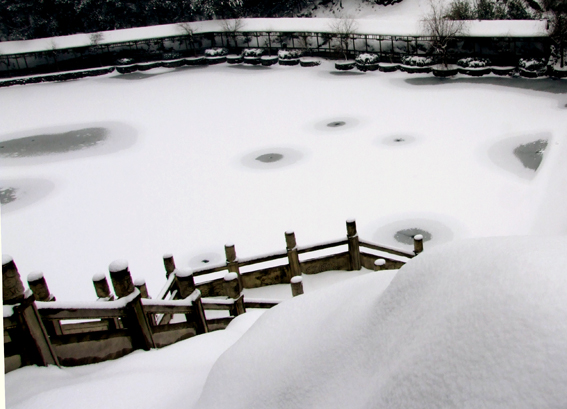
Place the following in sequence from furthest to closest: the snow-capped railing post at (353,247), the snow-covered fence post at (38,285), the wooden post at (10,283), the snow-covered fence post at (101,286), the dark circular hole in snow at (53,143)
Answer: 1. the dark circular hole in snow at (53,143)
2. the snow-capped railing post at (353,247)
3. the snow-covered fence post at (101,286)
4. the snow-covered fence post at (38,285)
5. the wooden post at (10,283)

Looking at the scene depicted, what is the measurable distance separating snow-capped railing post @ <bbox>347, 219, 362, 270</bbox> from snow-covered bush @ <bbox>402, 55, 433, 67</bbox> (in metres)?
22.1

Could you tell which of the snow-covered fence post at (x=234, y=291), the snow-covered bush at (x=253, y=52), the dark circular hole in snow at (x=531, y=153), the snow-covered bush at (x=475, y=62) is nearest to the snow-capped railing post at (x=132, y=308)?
the snow-covered fence post at (x=234, y=291)

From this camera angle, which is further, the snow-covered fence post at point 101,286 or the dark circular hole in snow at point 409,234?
the dark circular hole in snow at point 409,234

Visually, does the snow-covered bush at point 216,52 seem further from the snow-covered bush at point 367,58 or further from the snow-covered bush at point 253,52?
the snow-covered bush at point 367,58

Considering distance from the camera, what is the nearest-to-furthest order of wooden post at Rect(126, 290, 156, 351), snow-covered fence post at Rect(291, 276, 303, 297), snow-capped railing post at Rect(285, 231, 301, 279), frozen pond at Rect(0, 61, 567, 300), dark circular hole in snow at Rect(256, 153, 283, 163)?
1. wooden post at Rect(126, 290, 156, 351)
2. snow-covered fence post at Rect(291, 276, 303, 297)
3. snow-capped railing post at Rect(285, 231, 301, 279)
4. frozen pond at Rect(0, 61, 567, 300)
5. dark circular hole in snow at Rect(256, 153, 283, 163)

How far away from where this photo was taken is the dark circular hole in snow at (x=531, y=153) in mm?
16641

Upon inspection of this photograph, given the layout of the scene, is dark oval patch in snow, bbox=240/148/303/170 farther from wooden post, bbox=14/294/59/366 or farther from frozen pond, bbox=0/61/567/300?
wooden post, bbox=14/294/59/366

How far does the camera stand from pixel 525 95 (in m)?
23.6

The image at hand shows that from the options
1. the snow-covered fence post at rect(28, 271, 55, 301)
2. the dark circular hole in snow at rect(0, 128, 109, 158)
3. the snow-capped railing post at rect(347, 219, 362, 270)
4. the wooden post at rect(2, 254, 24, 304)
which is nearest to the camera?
the wooden post at rect(2, 254, 24, 304)

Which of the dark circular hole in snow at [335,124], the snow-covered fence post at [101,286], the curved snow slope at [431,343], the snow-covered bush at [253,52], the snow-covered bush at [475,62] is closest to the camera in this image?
the curved snow slope at [431,343]

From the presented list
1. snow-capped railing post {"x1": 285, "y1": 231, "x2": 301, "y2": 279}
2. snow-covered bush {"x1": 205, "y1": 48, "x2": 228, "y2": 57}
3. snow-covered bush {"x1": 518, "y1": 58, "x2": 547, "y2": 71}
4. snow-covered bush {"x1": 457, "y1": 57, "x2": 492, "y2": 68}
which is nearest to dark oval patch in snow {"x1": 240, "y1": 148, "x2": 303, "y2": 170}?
snow-capped railing post {"x1": 285, "y1": 231, "x2": 301, "y2": 279}

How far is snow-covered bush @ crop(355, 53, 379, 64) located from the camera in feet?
105

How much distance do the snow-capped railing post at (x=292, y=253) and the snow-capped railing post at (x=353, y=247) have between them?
3.84 feet

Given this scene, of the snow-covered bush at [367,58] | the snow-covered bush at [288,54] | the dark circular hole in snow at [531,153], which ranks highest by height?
the snow-covered bush at [288,54]
